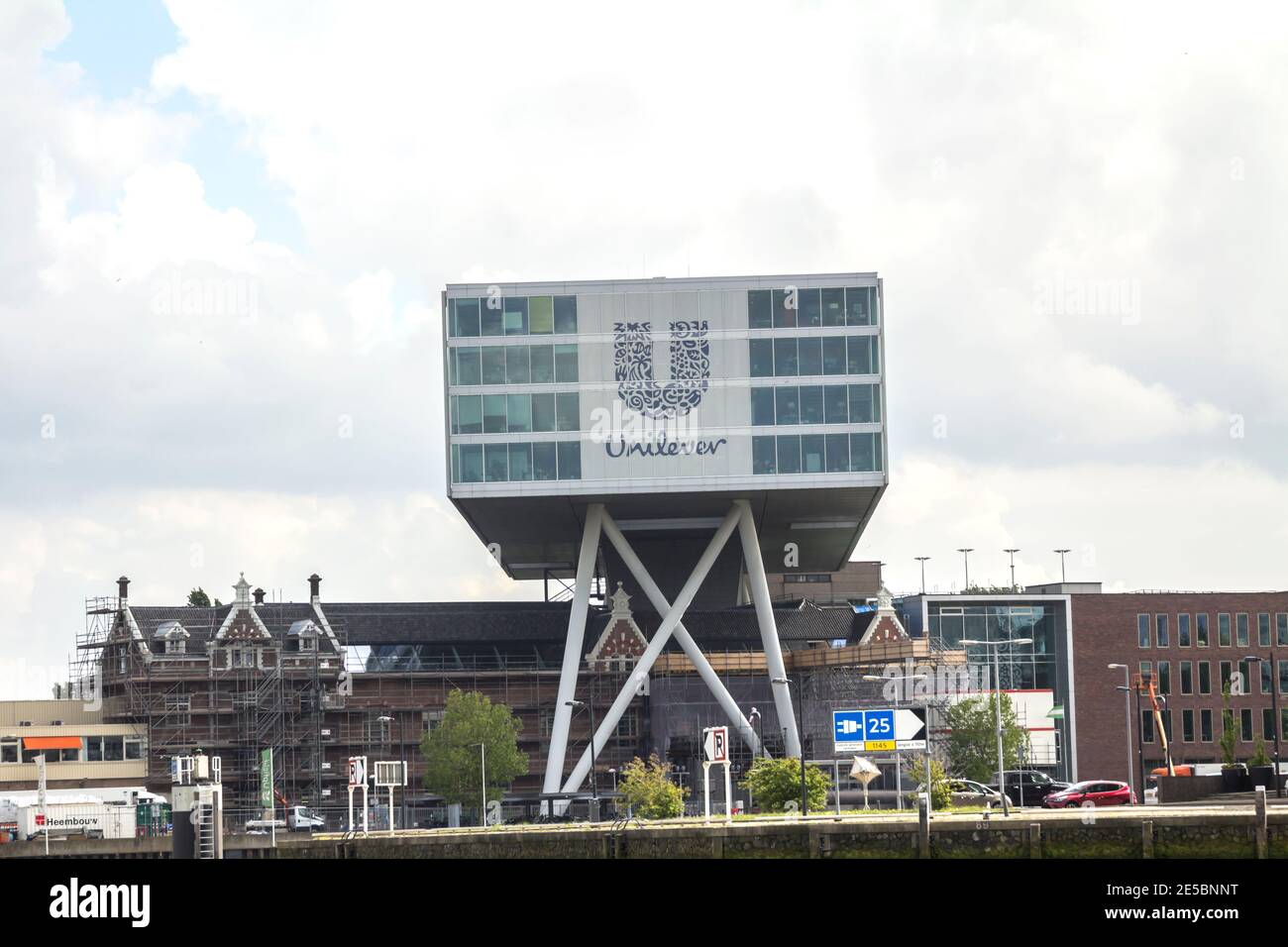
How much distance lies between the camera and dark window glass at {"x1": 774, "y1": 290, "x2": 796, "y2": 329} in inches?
4284

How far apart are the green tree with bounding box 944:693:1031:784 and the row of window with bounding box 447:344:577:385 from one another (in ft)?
103

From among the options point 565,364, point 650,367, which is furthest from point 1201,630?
point 565,364

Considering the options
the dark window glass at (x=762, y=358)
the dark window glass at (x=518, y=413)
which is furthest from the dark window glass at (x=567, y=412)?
the dark window glass at (x=762, y=358)

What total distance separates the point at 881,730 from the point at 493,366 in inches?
1567

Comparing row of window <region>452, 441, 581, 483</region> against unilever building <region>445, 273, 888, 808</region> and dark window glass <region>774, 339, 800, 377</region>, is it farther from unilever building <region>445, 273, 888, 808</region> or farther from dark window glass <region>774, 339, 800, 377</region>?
dark window glass <region>774, 339, 800, 377</region>

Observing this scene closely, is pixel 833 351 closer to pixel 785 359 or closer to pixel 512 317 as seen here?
pixel 785 359

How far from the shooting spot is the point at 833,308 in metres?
109

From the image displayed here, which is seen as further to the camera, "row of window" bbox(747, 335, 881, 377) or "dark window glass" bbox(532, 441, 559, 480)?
"row of window" bbox(747, 335, 881, 377)

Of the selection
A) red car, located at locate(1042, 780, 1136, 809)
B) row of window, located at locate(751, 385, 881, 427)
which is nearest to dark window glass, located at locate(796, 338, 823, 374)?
row of window, located at locate(751, 385, 881, 427)

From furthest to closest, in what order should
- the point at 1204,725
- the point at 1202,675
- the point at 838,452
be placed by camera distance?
the point at 1202,675
the point at 1204,725
the point at 838,452

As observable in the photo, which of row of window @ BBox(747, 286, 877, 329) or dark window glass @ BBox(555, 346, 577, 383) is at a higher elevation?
row of window @ BBox(747, 286, 877, 329)

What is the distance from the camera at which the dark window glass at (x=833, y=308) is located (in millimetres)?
108750

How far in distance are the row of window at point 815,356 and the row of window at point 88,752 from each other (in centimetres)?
4657

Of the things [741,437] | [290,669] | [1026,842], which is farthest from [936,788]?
[290,669]
